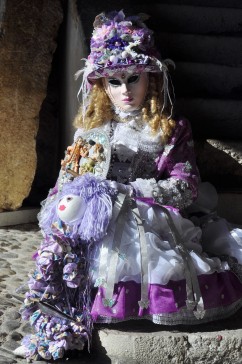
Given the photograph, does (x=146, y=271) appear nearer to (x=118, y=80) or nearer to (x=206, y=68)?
(x=118, y=80)

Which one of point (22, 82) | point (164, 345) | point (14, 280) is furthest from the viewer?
point (22, 82)

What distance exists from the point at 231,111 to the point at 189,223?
46.4 inches

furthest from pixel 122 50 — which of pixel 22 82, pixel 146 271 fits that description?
pixel 22 82

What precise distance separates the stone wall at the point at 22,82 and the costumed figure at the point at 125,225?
130cm

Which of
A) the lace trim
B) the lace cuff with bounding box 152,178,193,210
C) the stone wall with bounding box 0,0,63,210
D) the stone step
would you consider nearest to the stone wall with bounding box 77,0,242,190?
the stone wall with bounding box 0,0,63,210

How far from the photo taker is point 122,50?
2.82 metres

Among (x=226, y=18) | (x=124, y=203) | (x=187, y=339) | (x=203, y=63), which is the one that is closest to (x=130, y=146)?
(x=124, y=203)

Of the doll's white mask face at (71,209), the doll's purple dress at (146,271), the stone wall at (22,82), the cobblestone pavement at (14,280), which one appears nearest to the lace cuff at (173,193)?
the doll's purple dress at (146,271)

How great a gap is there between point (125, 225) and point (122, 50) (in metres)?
0.83

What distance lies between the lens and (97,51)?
2.87m

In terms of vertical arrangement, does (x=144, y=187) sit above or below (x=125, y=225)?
above

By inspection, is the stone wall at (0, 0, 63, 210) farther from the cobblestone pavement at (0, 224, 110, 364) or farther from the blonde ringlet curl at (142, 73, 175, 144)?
the blonde ringlet curl at (142, 73, 175, 144)

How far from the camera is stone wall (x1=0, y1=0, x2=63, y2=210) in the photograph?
419cm

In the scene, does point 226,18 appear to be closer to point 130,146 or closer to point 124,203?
point 130,146
